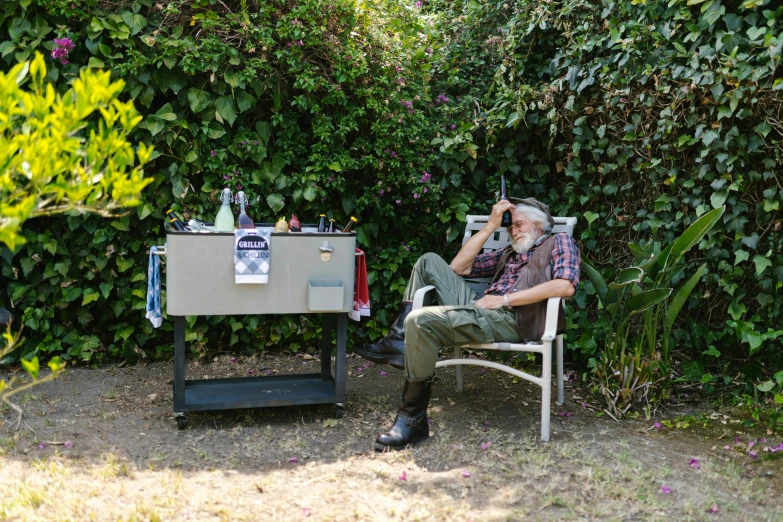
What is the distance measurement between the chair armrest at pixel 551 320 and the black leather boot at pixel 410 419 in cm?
53

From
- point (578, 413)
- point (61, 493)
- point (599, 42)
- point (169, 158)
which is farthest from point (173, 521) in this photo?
point (599, 42)

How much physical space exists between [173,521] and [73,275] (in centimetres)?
209

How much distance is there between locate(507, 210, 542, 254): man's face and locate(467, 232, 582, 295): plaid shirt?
3 centimetres

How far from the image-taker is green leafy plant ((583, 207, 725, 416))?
3143 mm

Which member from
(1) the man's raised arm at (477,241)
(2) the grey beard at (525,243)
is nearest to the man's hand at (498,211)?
(1) the man's raised arm at (477,241)

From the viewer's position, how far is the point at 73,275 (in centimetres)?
388

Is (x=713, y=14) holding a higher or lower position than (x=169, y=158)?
higher

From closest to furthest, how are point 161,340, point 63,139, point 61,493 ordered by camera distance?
1. point 63,139
2. point 61,493
3. point 161,340

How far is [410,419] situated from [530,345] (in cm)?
60

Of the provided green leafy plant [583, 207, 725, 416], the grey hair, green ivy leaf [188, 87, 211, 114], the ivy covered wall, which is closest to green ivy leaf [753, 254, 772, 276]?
the ivy covered wall

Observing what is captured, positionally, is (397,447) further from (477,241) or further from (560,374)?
(477,241)

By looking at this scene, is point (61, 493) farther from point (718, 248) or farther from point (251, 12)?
point (718, 248)

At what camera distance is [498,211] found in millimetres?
3475

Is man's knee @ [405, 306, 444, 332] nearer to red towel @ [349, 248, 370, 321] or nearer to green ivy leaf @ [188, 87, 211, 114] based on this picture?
red towel @ [349, 248, 370, 321]
